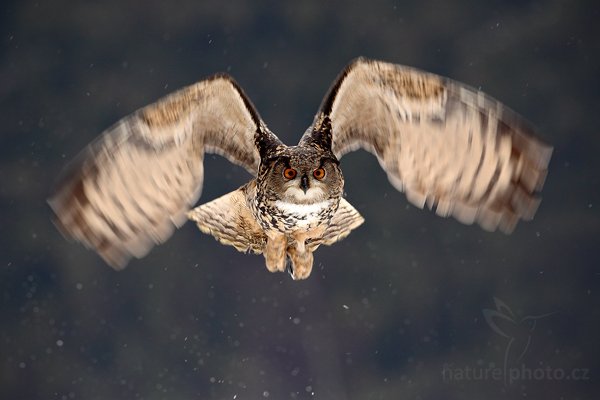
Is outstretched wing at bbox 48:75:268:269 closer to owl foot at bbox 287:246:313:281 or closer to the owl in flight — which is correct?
the owl in flight

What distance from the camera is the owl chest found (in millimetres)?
2715

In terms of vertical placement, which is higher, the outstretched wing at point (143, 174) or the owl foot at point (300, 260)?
the outstretched wing at point (143, 174)

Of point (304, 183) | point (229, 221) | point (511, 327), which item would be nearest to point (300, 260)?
point (229, 221)

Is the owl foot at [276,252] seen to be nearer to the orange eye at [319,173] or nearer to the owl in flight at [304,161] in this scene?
the owl in flight at [304,161]

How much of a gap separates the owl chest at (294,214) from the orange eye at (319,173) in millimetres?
116

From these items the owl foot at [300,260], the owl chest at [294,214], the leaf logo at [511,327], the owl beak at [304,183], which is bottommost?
the leaf logo at [511,327]

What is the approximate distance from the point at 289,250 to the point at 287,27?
341 centimetres

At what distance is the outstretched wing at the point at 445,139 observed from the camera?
2.71m

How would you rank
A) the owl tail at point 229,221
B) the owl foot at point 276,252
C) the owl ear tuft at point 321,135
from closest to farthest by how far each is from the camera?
1. the owl ear tuft at point 321,135
2. the owl foot at point 276,252
3. the owl tail at point 229,221

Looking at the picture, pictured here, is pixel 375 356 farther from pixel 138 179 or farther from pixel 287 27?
pixel 138 179

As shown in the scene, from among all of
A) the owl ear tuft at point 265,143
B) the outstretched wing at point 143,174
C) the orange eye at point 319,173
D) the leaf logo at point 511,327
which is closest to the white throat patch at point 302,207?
the orange eye at point 319,173

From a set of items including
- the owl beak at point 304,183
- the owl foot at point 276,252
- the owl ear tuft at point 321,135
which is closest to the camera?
the owl beak at point 304,183

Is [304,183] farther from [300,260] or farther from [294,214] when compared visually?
[300,260]

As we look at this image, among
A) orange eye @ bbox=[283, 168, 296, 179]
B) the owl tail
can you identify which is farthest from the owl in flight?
the owl tail
